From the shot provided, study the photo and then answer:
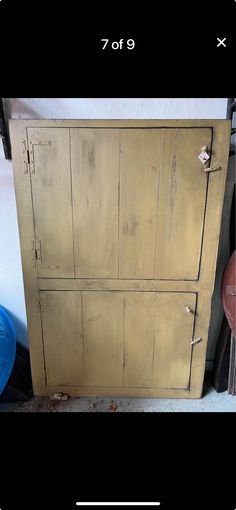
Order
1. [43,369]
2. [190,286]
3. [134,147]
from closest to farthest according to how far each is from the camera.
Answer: [134,147], [190,286], [43,369]

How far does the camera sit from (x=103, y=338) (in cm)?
140

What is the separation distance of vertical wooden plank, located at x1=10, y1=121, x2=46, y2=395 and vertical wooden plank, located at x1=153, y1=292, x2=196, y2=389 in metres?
0.61

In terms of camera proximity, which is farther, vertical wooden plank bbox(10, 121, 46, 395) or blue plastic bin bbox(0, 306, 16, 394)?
blue plastic bin bbox(0, 306, 16, 394)

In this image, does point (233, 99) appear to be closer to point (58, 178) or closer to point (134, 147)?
point (134, 147)

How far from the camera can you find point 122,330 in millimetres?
1386

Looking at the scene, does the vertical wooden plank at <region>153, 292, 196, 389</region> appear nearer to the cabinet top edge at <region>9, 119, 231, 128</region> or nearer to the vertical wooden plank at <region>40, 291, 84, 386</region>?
the vertical wooden plank at <region>40, 291, 84, 386</region>

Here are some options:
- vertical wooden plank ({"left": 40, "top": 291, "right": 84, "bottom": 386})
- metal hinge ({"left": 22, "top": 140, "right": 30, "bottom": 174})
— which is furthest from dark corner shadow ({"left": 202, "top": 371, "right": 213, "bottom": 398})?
metal hinge ({"left": 22, "top": 140, "right": 30, "bottom": 174})

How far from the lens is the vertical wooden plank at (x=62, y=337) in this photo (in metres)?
1.34

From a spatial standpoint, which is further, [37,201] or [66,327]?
[66,327]

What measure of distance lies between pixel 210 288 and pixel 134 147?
0.74 m

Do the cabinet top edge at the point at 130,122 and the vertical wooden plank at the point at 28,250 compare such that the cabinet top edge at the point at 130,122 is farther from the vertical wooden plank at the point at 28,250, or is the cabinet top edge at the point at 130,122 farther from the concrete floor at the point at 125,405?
the concrete floor at the point at 125,405

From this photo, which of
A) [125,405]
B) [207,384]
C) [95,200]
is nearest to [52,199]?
[95,200]

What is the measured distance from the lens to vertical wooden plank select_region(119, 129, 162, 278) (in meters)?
1.12
